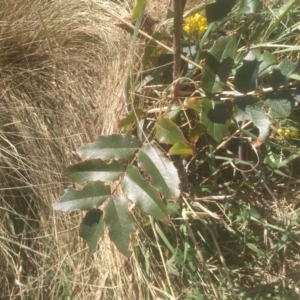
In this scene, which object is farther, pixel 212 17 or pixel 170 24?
pixel 170 24

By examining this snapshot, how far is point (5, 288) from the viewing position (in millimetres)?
1280

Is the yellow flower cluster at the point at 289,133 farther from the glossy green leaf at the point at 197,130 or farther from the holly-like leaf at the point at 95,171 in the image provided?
the holly-like leaf at the point at 95,171

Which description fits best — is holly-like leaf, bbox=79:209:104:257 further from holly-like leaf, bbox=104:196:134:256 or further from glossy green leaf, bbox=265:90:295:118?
glossy green leaf, bbox=265:90:295:118

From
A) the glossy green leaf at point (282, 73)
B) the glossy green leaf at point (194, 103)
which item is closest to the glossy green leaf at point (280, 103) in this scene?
the glossy green leaf at point (282, 73)

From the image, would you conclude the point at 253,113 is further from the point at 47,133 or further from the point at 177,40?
the point at 47,133

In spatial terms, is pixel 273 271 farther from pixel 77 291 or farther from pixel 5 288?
pixel 5 288

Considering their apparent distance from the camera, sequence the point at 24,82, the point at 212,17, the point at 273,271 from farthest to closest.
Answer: the point at 24,82 < the point at 273,271 < the point at 212,17

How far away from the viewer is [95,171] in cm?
96

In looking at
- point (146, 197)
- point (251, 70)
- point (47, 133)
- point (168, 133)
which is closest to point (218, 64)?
point (251, 70)

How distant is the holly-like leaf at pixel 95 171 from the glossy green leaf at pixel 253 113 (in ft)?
0.79

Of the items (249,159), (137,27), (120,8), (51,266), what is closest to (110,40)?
(120,8)

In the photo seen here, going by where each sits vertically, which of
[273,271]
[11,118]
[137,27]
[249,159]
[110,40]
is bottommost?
[273,271]

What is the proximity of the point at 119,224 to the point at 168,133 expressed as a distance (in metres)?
0.21

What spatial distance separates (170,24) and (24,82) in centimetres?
40
